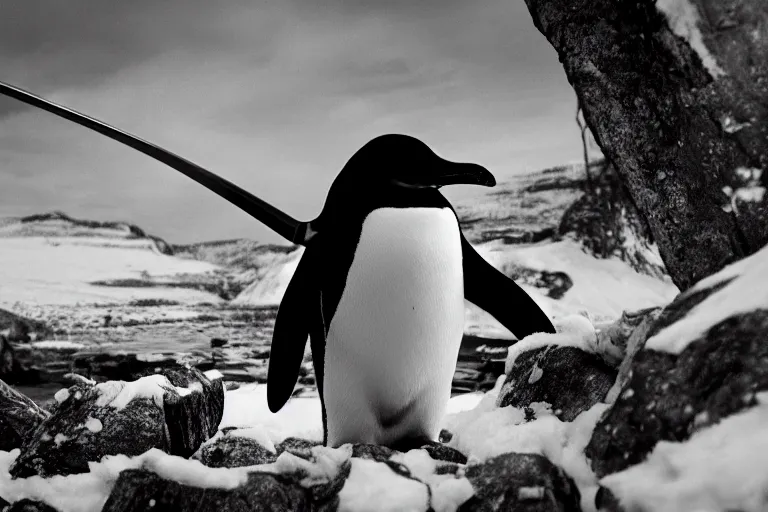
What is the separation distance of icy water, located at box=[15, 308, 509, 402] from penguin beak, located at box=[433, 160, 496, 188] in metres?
2.50

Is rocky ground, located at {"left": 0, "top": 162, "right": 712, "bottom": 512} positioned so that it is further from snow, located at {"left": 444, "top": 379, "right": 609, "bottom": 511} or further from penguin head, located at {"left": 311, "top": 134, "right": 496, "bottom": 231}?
penguin head, located at {"left": 311, "top": 134, "right": 496, "bottom": 231}

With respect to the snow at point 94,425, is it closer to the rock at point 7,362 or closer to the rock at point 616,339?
the rock at point 616,339

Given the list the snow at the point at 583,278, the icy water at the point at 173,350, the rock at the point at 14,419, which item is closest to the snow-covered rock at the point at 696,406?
the rock at the point at 14,419

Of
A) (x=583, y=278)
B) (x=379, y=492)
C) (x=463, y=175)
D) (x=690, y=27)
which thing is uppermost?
(x=690, y=27)

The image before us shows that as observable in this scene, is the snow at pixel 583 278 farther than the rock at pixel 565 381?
Yes

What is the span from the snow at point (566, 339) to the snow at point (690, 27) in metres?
0.60

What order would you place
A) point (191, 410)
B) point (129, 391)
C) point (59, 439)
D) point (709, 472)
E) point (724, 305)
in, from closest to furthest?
point (709, 472)
point (724, 305)
point (59, 439)
point (129, 391)
point (191, 410)

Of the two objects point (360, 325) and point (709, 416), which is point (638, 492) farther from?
point (360, 325)

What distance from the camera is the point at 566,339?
4.77 feet

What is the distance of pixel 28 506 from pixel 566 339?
114 cm

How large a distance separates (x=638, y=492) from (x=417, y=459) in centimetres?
41

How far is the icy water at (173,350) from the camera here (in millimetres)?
4524

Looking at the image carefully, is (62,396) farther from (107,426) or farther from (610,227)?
(610,227)

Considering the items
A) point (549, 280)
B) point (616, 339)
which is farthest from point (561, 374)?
point (549, 280)
